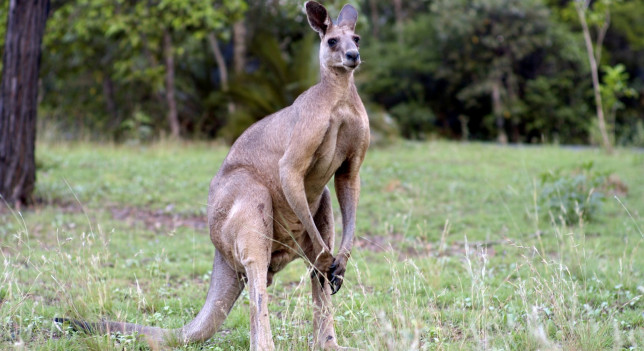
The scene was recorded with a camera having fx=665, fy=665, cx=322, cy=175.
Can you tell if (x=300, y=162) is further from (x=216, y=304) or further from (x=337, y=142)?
(x=216, y=304)

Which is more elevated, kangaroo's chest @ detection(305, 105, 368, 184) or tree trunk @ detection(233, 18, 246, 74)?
tree trunk @ detection(233, 18, 246, 74)

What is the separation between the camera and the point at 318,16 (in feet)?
10.7

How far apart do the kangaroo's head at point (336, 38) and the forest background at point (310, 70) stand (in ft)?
30.5

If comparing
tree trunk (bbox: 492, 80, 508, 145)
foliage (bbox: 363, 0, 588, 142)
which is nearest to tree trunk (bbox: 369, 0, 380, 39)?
foliage (bbox: 363, 0, 588, 142)

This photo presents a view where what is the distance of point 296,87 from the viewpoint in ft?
41.8

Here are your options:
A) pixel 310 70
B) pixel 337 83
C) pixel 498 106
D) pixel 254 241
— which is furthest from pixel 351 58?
pixel 498 106

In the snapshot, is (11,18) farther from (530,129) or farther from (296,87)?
(530,129)

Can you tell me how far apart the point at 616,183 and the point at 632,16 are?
489 inches

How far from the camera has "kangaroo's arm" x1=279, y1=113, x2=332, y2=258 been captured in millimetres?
3158

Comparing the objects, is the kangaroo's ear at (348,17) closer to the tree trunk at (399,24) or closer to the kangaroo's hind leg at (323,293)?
the kangaroo's hind leg at (323,293)

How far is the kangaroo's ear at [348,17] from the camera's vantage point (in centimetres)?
331

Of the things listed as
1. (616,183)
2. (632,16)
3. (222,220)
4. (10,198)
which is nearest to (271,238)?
(222,220)

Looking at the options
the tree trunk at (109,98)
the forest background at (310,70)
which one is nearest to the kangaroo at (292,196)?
the forest background at (310,70)

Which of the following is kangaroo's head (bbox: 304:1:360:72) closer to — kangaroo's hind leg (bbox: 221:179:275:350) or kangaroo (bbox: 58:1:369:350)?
kangaroo (bbox: 58:1:369:350)
